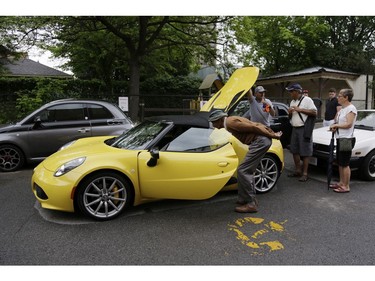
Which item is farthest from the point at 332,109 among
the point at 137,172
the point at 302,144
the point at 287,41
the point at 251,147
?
the point at 287,41

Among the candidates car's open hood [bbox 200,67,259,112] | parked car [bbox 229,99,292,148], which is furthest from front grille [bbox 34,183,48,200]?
parked car [bbox 229,99,292,148]

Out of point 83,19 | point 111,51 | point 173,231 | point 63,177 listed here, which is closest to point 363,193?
point 173,231

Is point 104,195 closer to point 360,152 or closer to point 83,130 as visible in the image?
point 83,130

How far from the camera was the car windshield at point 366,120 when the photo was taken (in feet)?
22.0

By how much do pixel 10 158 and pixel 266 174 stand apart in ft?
17.1

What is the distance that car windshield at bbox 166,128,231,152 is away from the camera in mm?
4309

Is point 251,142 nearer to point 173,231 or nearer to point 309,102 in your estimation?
point 173,231

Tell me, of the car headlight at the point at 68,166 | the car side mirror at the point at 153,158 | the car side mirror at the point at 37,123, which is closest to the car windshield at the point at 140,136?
the car side mirror at the point at 153,158

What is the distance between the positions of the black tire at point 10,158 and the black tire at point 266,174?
16.0 ft

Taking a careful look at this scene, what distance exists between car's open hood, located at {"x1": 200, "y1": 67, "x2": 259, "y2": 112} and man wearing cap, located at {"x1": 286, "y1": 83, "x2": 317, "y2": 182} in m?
0.99

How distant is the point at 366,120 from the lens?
6906 millimetres

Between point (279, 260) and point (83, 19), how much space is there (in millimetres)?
13575

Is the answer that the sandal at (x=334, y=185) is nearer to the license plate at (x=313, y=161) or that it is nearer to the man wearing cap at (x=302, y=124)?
the man wearing cap at (x=302, y=124)

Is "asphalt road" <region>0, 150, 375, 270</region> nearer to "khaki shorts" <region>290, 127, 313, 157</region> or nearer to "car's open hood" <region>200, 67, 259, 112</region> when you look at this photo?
"khaki shorts" <region>290, 127, 313, 157</region>
